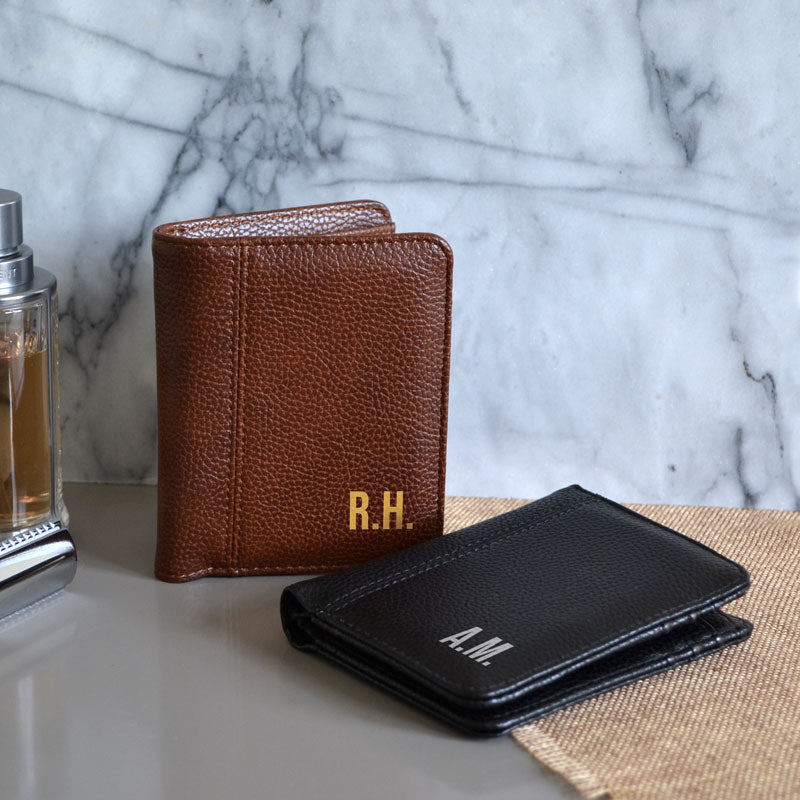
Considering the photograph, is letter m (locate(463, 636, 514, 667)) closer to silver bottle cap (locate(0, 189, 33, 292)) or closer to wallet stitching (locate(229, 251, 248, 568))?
wallet stitching (locate(229, 251, 248, 568))

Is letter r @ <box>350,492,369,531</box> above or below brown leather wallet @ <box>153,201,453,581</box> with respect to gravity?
below

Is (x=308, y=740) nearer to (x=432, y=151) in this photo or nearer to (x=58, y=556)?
(x=58, y=556)

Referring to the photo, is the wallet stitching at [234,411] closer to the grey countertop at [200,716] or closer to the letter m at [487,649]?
the grey countertop at [200,716]

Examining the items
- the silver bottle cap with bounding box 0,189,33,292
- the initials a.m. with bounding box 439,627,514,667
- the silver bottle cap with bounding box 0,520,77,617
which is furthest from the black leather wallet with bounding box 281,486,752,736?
the silver bottle cap with bounding box 0,189,33,292

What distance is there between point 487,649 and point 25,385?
1.24ft

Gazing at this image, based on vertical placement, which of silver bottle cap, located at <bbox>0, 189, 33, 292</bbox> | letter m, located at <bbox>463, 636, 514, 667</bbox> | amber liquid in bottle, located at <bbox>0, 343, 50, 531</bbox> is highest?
silver bottle cap, located at <bbox>0, 189, 33, 292</bbox>

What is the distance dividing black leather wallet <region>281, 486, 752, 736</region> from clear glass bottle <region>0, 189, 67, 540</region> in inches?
8.9

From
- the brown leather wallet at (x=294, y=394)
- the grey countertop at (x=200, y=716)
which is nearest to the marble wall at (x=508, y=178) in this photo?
the brown leather wallet at (x=294, y=394)

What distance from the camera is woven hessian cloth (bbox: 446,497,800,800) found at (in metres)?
0.60

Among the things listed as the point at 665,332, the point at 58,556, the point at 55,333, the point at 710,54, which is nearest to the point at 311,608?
the point at 58,556

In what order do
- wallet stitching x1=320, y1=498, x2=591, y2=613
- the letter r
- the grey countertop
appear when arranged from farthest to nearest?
1. the letter r
2. wallet stitching x1=320, y1=498, x2=591, y2=613
3. the grey countertop

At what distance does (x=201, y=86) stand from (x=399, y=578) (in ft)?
1.37

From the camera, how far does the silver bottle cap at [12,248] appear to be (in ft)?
2.51

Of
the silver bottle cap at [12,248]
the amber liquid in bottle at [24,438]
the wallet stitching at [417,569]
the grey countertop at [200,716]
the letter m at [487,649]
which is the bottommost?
the grey countertop at [200,716]
